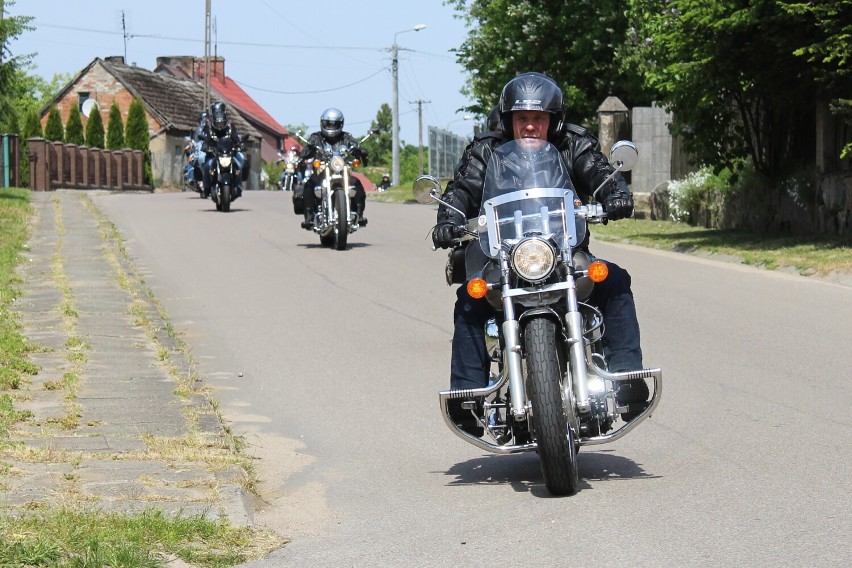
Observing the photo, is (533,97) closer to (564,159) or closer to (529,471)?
(564,159)

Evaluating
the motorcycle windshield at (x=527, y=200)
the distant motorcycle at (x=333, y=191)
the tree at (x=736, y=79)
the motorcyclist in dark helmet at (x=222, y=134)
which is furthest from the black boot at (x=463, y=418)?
the motorcyclist in dark helmet at (x=222, y=134)

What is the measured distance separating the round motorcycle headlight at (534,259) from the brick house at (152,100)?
2343 inches

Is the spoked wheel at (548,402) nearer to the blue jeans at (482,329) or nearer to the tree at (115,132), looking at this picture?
the blue jeans at (482,329)

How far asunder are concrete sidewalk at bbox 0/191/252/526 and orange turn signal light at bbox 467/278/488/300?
120cm

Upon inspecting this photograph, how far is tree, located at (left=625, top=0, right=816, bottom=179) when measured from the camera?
18047 millimetres

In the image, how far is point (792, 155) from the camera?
71.5 ft

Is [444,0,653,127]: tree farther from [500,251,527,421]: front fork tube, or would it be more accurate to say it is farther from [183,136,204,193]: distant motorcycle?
[500,251,527,421]: front fork tube

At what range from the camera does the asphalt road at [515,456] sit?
5387 millimetres

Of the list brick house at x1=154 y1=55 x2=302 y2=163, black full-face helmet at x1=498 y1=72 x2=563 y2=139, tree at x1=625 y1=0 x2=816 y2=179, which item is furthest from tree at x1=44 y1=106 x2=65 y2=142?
black full-face helmet at x1=498 y1=72 x2=563 y2=139

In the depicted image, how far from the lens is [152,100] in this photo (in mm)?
70625

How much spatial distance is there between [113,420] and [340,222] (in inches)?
474

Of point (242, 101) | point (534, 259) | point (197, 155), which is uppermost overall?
point (242, 101)

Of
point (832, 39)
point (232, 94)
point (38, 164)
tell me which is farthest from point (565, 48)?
point (232, 94)

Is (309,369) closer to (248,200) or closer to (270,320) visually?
(270,320)
